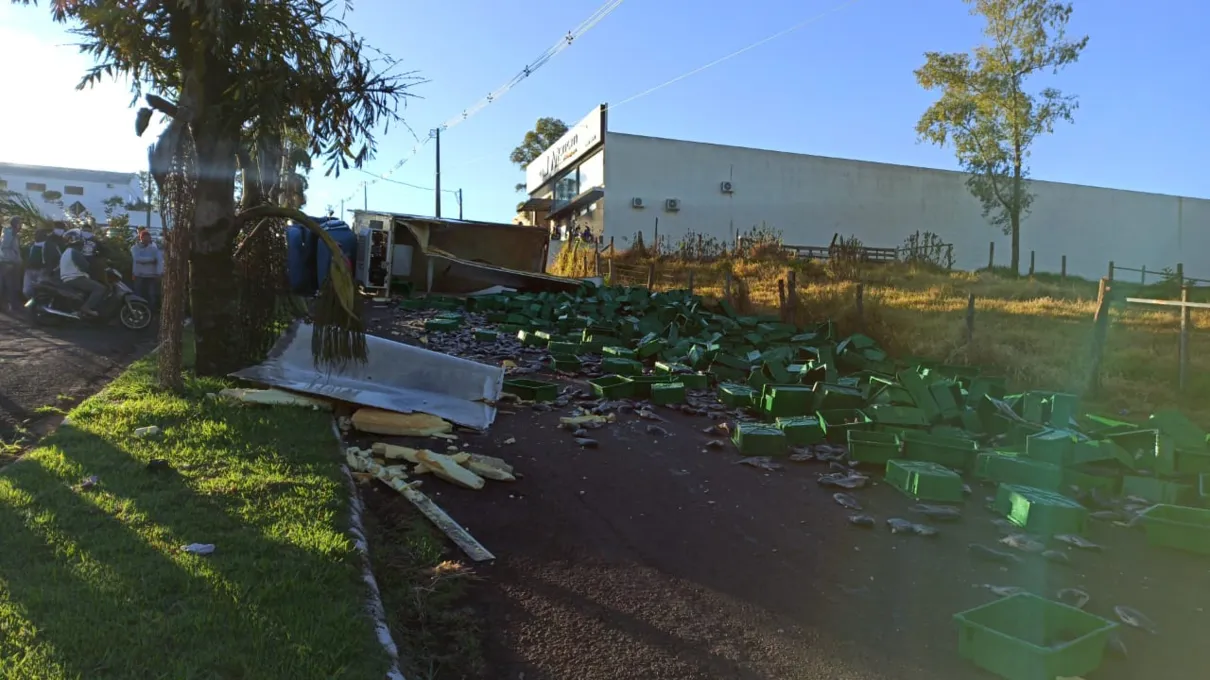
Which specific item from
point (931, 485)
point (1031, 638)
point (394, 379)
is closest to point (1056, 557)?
point (931, 485)

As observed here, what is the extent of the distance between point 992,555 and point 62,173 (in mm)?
69425

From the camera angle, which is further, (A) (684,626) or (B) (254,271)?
(B) (254,271)

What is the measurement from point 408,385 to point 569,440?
1.73 metres

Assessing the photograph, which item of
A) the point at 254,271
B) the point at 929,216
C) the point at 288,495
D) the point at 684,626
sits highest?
the point at 929,216

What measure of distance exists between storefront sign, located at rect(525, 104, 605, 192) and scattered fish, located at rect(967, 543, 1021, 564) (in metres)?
32.0

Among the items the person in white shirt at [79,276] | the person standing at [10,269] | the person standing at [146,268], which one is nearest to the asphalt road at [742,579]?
the person in white shirt at [79,276]

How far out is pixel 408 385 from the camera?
7.03 meters

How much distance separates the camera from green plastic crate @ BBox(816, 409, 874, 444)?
6.66m

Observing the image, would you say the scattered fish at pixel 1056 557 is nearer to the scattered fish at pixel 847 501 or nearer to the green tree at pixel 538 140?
the scattered fish at pixel 847 501

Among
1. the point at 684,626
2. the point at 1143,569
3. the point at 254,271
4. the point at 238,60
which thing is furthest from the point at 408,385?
the point at 1143,569

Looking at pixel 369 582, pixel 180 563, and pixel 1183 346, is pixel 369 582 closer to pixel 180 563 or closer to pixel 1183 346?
pixel 180 563

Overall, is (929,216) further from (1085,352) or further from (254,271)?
(254,271)

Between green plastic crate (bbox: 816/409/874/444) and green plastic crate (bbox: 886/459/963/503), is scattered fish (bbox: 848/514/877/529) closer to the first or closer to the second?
green plastic crate (bbox: 886/459/963/503)

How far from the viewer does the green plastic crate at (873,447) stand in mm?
6020
